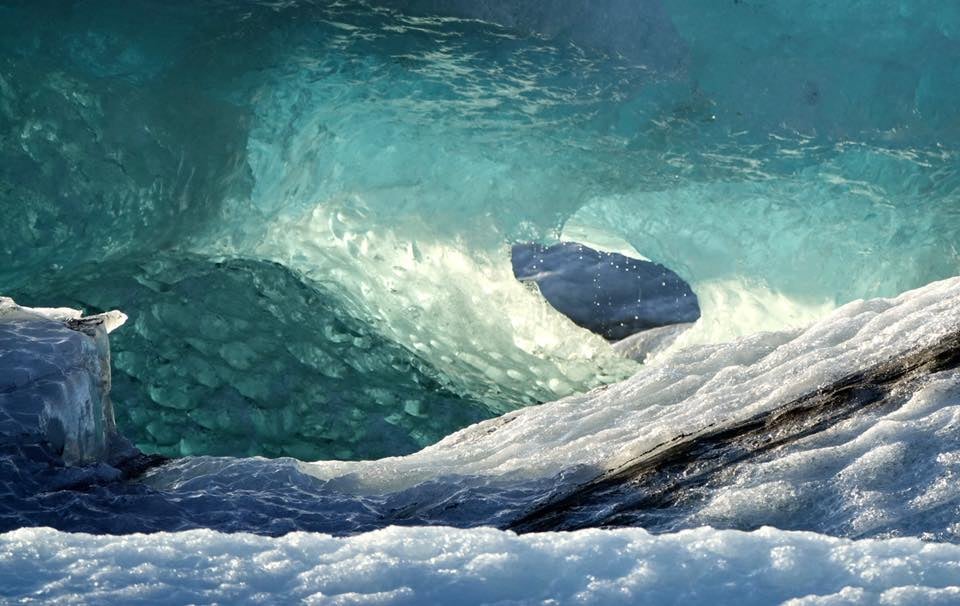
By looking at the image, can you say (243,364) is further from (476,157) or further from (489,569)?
(489,569)

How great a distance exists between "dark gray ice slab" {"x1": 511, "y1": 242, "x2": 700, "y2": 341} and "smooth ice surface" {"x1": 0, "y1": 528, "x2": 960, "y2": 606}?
4.53m

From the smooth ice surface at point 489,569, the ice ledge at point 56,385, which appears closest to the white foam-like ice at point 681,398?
the ice ledge at point 56,385

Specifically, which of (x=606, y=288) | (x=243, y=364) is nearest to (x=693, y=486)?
(x=243, y=364)

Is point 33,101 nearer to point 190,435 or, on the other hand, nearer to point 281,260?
point 281,260

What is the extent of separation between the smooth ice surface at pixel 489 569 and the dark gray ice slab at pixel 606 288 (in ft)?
14.8

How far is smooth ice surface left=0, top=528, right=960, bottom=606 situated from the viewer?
5.25 feet

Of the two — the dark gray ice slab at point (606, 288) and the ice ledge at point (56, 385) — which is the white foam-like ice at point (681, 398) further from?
the dark gray ice slab at point (606, 288)

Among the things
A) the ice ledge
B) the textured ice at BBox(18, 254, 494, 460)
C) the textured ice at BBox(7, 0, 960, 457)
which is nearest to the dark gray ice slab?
the textured ice at BBox(7, 0, 960, 457)

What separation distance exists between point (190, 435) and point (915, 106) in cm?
358

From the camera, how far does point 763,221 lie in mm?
5695

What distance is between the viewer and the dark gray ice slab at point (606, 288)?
260 inches

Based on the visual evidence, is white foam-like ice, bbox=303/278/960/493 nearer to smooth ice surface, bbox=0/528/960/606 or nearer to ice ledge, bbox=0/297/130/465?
ice ledge, bbox=0/297/130/465

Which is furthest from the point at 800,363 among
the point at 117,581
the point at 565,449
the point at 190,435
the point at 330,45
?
the point at 190,435

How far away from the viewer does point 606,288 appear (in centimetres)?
706
